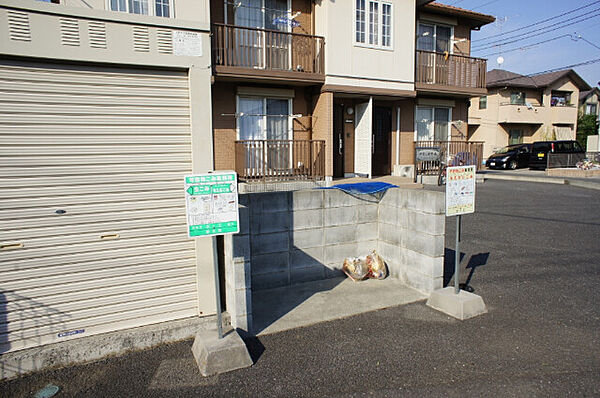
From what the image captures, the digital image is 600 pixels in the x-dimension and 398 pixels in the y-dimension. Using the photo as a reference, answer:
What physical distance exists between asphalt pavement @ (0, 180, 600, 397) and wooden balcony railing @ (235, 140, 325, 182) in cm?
640

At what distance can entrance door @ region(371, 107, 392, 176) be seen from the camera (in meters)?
13.9

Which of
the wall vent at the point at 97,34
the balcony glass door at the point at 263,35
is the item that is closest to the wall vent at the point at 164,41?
Result: the wall vent at the point at 97,34

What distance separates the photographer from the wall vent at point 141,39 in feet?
13.4

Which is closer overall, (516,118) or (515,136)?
(516,118)

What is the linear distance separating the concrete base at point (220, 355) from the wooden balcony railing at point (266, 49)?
8.31 m

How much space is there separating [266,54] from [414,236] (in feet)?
25.5

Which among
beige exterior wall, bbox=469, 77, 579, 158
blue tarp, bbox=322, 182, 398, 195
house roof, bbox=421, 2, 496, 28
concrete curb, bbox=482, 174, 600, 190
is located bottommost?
concrete curb, bbox=482, 174, 600, 190

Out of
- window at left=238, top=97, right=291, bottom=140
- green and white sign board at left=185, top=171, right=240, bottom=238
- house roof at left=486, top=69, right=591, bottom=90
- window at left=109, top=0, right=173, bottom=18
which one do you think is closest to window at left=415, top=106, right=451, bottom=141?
window at left=238, top=97, right=291, bottom=140

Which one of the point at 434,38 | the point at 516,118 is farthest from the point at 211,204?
the point at 516,118

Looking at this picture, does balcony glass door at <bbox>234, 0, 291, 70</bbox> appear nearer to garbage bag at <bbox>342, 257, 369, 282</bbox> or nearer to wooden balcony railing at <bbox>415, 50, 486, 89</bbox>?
wooden balcony railing at <bbox>415, 50, 486, 89</bbox>

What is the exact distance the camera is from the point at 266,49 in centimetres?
1098

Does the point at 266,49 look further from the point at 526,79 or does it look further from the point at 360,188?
the point at 526,79

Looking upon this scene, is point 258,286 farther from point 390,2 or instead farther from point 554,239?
point 390,2

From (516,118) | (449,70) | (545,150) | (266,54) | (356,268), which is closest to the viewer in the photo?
(356,268)
